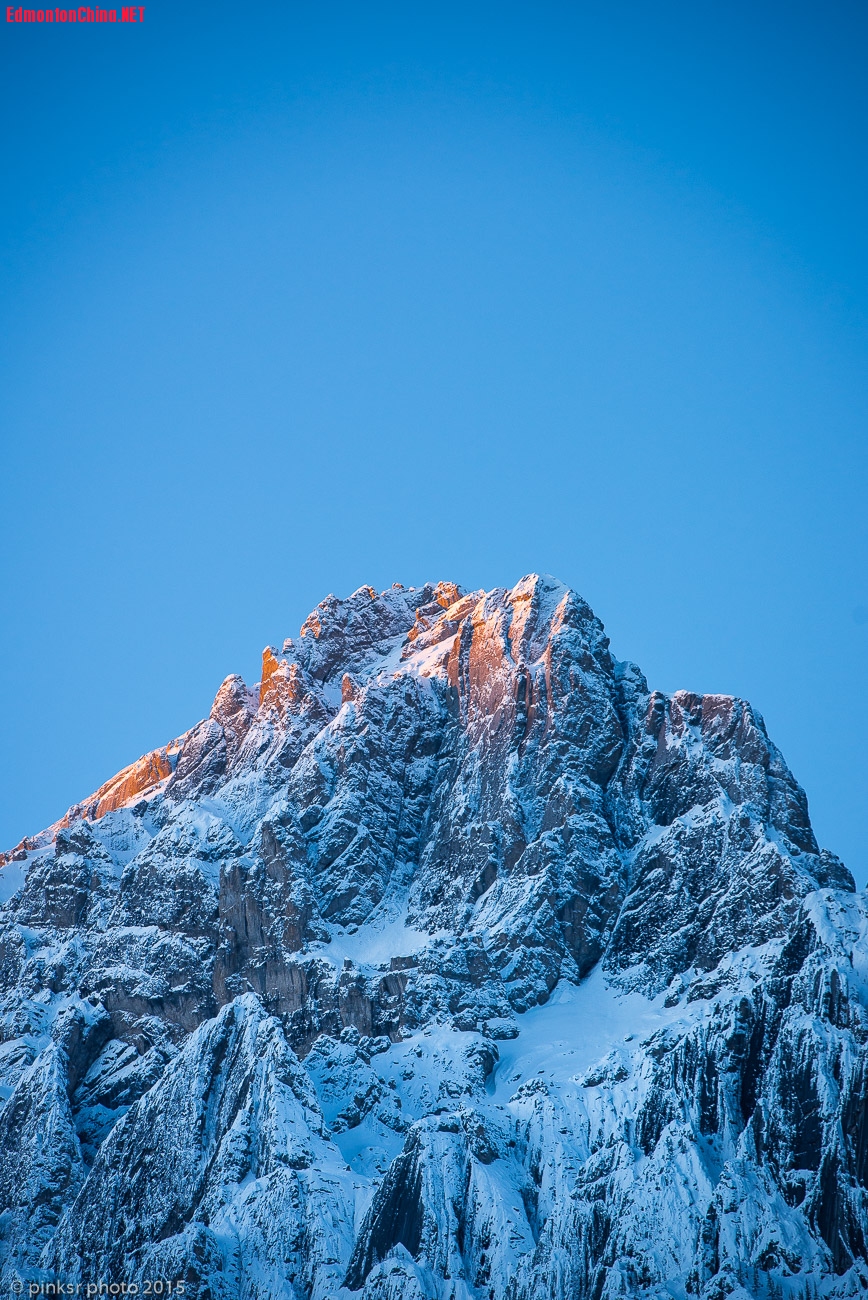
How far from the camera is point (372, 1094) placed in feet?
575

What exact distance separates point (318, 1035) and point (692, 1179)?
49634 millimetres

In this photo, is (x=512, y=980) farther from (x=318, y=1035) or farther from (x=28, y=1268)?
(x=28, y=1268)

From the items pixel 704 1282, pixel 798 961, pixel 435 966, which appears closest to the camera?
pixel 704 1282

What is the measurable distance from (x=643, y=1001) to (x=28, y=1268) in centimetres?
6493

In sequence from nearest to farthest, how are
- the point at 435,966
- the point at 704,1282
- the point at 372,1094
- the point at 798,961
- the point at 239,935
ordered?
the point at 704,1282 < the point at 798,961 < the point at 372,1094 < the point at 435,966 < the point at 239,935

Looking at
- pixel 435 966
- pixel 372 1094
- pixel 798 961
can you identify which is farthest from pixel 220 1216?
pixel 798 961

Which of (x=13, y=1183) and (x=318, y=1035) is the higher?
(x=318, y=1035)

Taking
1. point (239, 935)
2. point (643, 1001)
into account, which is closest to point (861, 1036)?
point (643, 1001)

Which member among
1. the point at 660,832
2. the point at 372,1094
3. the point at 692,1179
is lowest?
the point at 692,1179

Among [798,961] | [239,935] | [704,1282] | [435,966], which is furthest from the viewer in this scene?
[239,935]

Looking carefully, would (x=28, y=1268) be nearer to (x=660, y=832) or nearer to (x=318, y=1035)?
(x=318, y=1035)

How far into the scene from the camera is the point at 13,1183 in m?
179

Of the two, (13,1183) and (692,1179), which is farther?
(13,1183)

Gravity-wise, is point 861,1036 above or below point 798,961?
below
